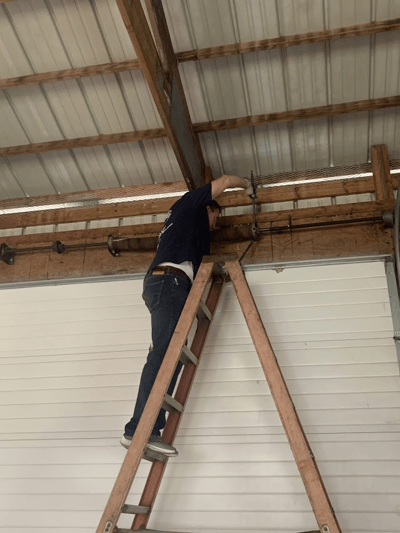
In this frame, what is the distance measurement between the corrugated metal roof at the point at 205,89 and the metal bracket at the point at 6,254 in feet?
2.66

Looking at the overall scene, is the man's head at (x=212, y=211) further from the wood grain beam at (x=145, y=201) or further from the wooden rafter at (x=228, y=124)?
the wooden rafter at (x=228, y=124)

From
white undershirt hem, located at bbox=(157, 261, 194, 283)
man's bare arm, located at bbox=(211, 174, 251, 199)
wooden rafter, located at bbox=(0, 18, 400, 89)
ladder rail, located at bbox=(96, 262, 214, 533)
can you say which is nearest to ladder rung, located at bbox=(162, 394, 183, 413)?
ladder rail, located at bbox=(96, 262, 214, 533)

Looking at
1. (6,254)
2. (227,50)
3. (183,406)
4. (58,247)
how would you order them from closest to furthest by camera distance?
(183,406) < (227,50) < (58,247) < (6,254)

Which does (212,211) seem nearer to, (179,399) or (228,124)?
(228,124)

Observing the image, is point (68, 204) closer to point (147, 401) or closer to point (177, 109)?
point (177, 109)

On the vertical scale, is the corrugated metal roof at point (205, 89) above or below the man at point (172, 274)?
above

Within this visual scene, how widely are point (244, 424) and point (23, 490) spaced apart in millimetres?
1572

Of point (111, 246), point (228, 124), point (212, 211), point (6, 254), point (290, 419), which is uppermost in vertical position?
point (228, 124)

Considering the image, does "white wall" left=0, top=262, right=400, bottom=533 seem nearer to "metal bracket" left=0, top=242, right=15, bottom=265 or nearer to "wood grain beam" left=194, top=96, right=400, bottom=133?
"metal bracket" left=0, top=242, right=15, bottom=265

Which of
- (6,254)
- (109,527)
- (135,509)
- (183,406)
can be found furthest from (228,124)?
(109,527)

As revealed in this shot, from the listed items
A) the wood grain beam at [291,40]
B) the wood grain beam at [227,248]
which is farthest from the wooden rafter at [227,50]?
the wood grain beam at [227,248]

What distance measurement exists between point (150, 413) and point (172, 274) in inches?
38.5

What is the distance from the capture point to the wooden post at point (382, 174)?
14.7 ft

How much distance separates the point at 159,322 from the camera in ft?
10.7
